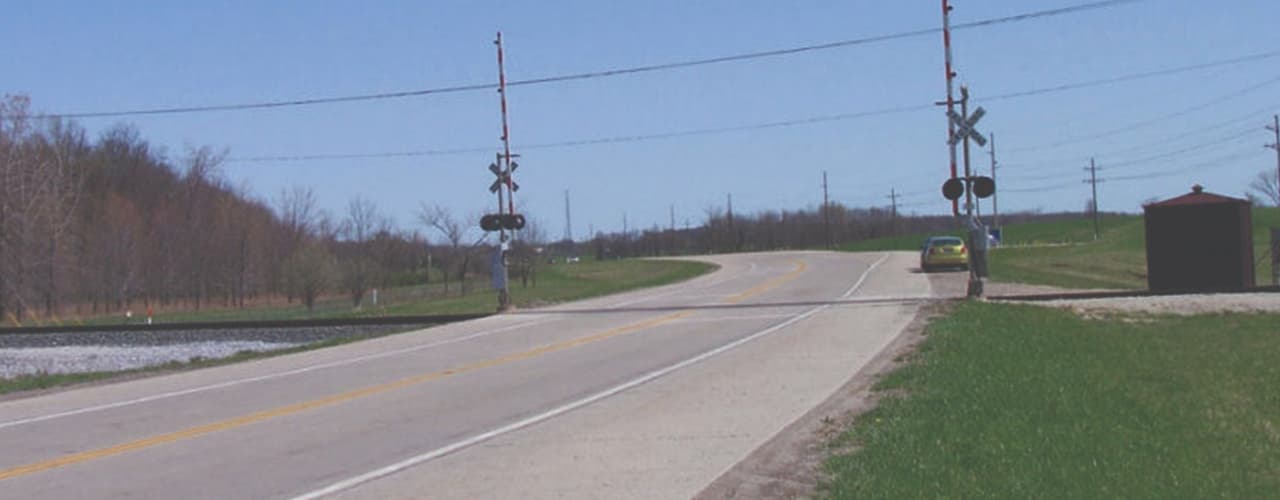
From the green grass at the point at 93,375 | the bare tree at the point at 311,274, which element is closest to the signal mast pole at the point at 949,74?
the green grass at the point at 93,375

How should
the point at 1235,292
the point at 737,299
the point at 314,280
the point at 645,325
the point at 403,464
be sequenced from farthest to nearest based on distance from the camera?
the point at 314,280
the point at 737,299
the point at 1235,292
the point at 645,325
the point at 403,464

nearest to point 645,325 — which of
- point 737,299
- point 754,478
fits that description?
point 737,299

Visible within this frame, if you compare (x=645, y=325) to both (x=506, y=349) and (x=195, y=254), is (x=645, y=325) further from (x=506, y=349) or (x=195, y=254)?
(x=195, y=254)

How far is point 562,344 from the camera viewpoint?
927 inches

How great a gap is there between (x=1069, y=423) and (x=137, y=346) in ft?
86.3

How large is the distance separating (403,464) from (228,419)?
4.19 m

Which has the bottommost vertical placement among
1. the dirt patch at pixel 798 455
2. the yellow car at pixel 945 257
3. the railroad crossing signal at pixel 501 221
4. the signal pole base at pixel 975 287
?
the dirt patch at pixel 798 455

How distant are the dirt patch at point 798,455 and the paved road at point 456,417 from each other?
0.20 meters

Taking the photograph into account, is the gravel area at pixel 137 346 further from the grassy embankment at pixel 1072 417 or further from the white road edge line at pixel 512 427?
the grassy embankment at pixel 1072 417

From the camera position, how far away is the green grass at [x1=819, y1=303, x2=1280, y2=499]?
862cm

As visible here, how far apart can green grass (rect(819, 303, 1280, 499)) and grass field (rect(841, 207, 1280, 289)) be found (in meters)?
25.6

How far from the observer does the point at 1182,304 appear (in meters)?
28.9

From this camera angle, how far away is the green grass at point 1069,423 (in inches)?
339

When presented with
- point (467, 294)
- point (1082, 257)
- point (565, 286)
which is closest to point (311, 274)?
point (467, 294)
